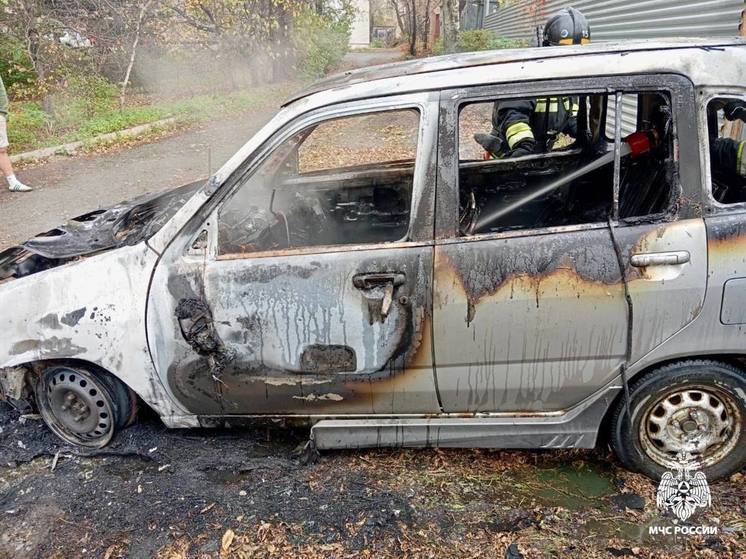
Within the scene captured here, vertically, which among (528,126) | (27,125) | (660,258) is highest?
(27,125)

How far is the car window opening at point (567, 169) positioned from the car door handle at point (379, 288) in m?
0.44

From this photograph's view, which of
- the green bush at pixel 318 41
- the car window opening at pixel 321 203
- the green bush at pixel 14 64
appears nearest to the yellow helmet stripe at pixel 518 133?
the car window opening at pixel 321 203

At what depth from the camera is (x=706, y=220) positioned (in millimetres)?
2379

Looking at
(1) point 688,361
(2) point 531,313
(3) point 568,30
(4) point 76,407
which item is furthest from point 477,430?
(3) point 568,30

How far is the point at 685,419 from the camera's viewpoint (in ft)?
8.64

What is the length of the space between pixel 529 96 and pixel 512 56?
0.26 metres

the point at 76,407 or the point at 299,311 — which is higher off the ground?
the point at 299,311

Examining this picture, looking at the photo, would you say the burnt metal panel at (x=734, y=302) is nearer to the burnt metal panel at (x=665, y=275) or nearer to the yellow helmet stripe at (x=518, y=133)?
the burnt metal panel at (x=665, y=275)

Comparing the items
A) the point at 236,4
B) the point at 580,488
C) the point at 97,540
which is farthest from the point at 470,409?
the point at 236,4

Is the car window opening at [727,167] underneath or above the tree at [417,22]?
underneath

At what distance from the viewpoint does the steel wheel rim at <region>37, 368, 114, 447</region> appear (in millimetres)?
3023

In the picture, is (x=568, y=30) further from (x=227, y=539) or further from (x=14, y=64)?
(x=14, y=64)

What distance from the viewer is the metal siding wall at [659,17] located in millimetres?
5602

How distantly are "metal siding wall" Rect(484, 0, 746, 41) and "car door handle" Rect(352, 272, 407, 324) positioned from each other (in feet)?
15.8
